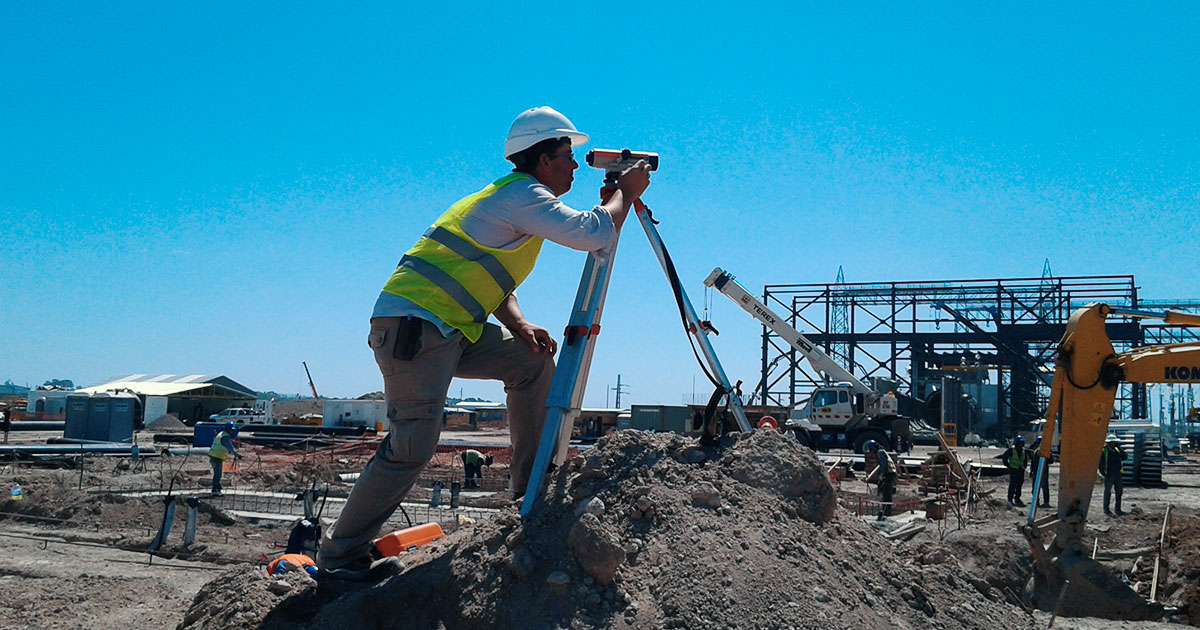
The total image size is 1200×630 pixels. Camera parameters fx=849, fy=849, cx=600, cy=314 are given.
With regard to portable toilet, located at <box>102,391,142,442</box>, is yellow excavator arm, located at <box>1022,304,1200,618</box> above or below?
above

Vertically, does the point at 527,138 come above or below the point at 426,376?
above

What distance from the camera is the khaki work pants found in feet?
9.58

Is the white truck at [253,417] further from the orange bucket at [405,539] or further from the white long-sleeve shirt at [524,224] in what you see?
the white long-sleeve shirt at [524,224]

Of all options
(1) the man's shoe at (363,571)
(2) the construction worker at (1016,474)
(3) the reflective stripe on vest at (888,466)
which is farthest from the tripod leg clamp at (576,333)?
(2) the construction worker at (1016,474)

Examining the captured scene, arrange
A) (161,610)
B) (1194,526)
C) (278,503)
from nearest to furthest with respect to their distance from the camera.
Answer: (161,610)
(1194,526)
(278,503)

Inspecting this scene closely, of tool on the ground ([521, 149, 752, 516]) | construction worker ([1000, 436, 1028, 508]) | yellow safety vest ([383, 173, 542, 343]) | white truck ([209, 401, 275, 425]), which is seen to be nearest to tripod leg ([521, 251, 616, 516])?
tool on the ground ([521, 149, 752, 516])

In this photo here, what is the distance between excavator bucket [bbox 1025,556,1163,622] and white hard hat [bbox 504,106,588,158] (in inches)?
240

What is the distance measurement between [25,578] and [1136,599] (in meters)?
8.77

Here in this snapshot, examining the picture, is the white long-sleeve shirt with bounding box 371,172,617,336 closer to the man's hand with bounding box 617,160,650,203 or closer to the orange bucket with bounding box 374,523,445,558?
the man's hand with bounding box 617,160,650,203

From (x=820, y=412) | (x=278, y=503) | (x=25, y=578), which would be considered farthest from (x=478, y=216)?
(x=820, y=412)

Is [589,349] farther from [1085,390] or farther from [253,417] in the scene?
[253,417]

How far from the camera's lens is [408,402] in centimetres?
292

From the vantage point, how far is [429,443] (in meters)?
2.96

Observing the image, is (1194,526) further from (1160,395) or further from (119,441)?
(1160,395)
